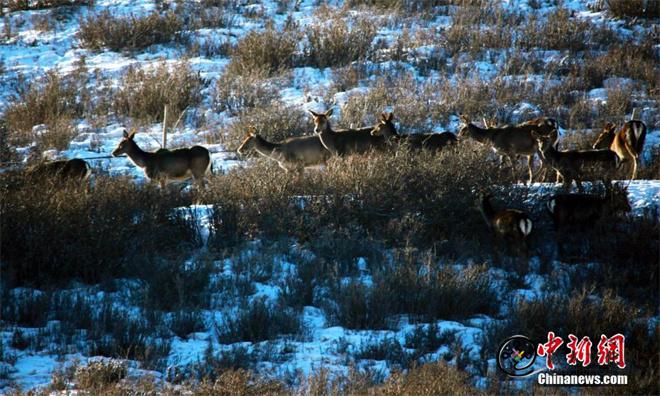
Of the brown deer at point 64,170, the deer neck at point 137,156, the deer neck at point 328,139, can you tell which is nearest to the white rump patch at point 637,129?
the deer neck at point 328,139

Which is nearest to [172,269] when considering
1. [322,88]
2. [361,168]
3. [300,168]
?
[361,168]

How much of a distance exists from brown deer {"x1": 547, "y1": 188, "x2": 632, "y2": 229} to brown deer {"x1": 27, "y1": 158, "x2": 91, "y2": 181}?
7353 mm

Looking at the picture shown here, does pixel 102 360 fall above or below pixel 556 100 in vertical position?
above

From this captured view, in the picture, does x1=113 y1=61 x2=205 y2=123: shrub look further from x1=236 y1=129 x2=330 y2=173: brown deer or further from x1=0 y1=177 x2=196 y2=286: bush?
x1=0 y1=177 x2=196 y2=286: bush

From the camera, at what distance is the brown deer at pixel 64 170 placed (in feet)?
40.5

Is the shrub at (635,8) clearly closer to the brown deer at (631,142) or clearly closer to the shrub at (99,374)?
the brown deer at (631,142)

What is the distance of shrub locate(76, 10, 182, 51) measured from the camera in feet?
75.1

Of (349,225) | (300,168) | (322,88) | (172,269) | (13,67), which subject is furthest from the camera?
(13,67)

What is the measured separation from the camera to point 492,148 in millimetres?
14930

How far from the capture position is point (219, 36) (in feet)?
75.5

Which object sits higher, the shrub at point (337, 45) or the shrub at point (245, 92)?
the shrub at point (337, 45)

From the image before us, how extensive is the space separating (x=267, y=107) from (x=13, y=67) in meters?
7.83

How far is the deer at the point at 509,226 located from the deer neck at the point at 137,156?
6.78 m

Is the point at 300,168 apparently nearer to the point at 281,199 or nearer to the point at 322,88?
the point at 281,199
